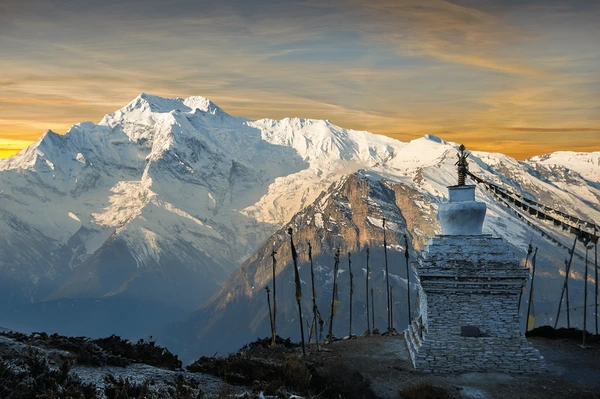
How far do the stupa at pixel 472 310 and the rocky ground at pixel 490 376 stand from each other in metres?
0.82

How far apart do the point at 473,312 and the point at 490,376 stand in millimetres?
3628

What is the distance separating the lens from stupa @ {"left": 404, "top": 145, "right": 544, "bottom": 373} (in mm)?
37844

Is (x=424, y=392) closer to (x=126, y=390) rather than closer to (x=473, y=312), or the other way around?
(x=473, y=312)

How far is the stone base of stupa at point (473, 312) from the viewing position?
37844 mm

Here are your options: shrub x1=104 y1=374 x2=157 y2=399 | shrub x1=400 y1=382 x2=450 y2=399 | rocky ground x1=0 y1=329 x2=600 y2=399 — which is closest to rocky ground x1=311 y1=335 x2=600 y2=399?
rocky ground x1=0 y1=329 x2=600 y2=399

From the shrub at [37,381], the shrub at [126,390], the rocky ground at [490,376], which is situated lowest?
the rocky ground at [490,376]

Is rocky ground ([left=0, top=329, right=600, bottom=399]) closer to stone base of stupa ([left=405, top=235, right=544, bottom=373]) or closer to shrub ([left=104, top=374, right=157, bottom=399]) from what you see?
shrub ([left=104, top=374, right=157, bottom=399])

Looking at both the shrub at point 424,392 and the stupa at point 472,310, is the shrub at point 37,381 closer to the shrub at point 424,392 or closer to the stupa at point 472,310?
the shrub at point 424,392

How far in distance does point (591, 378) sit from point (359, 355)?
13.5m

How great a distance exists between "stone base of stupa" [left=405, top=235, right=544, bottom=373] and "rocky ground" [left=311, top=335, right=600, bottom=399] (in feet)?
2.79

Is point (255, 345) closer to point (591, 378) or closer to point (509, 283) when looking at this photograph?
point (509, 283)

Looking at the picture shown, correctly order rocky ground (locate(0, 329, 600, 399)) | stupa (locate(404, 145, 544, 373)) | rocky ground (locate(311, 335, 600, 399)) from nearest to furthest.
→ 1. rocky ground (locate(0, 329, 600, 399))
2. rocky ground (locate(311, 335, 600, 399))
3. stupa (locate(404, 145, 544, 373))

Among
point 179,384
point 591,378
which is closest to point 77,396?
point 179,384

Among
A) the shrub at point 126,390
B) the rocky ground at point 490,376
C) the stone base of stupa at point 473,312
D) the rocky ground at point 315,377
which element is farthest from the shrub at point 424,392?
the shrub at point 126,390
